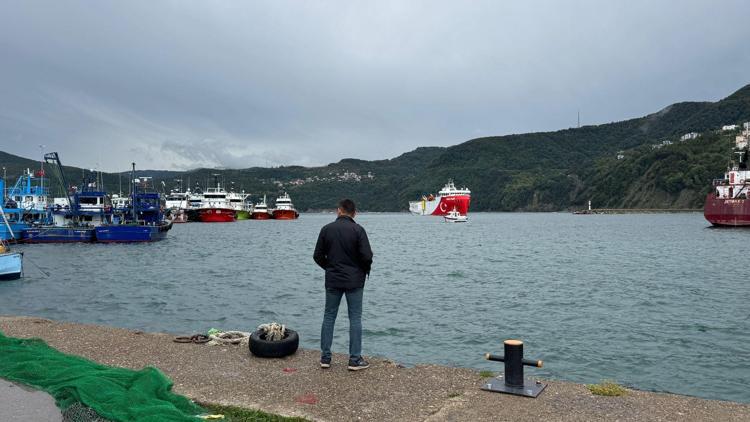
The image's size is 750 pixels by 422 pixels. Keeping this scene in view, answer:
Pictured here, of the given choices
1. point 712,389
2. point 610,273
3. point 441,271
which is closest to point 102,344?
point 712,389

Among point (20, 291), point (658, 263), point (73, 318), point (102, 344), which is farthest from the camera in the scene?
point (658, 263)

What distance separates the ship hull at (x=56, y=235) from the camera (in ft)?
162

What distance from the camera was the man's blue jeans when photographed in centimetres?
693

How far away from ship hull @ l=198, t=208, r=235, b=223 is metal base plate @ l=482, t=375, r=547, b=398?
10938 cm

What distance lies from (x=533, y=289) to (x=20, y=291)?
19.9m

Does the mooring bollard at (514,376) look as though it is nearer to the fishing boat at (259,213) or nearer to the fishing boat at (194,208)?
the fishing boat at (194,208)

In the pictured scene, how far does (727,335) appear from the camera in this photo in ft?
44.3

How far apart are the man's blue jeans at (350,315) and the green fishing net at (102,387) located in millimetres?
1974

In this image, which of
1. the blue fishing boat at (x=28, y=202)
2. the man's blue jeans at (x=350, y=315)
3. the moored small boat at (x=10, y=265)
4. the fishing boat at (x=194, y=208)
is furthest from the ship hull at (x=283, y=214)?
the man's blue jeans at (x=350, y=315)

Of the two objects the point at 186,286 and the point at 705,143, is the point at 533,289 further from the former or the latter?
the point at 705,143

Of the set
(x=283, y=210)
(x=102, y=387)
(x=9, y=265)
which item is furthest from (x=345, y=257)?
(x=283, y=210)

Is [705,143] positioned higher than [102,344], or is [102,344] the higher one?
[705,143]

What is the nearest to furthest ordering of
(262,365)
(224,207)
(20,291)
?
(262,365)
(20,291)
(224,207)

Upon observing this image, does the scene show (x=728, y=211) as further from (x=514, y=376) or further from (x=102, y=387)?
(x=102, y=387)
